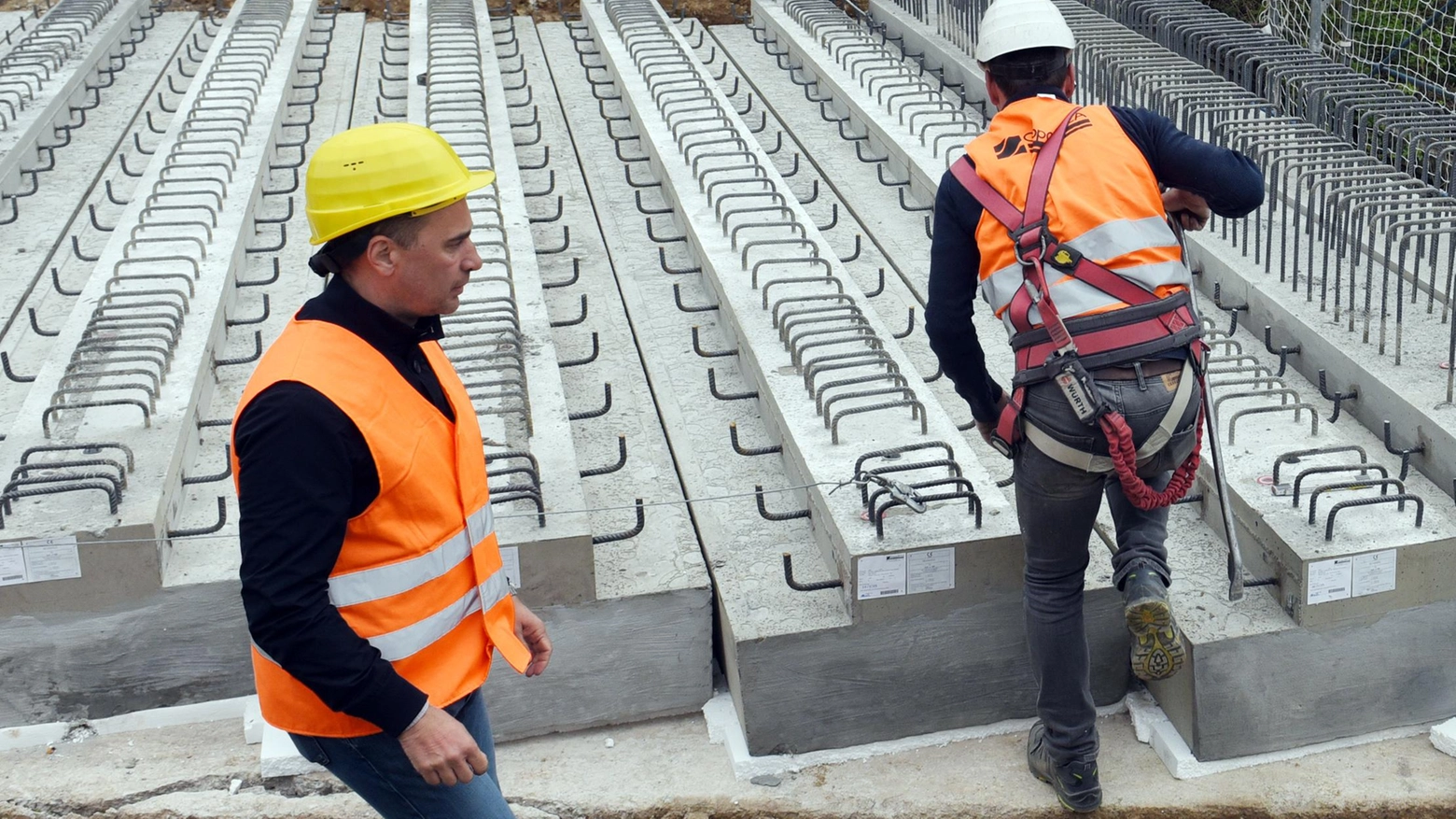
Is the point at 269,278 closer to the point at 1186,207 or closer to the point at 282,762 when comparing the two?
the point at 282,762

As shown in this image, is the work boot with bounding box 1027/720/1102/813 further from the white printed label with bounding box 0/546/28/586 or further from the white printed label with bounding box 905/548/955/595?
the white printed label with bounding box 0/546/28/586

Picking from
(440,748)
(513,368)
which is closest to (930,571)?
(513,368)

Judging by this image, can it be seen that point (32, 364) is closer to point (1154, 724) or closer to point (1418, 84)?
point (1154, 724)

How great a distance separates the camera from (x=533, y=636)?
9.49 feet

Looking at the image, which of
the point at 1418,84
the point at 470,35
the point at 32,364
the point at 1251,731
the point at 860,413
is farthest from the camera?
the point at 470,35

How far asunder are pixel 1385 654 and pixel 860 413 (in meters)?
1.75

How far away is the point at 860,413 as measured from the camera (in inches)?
199

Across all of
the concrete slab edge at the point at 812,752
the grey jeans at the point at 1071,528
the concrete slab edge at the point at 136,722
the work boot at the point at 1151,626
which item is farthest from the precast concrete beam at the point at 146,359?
the work boot at the point at 1151,626

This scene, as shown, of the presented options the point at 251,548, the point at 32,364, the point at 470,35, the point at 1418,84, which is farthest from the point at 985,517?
the point at 470,35

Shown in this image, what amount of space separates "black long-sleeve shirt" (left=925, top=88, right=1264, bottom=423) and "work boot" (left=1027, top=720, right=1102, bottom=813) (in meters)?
1.20

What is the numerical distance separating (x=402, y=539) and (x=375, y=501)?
9 centimetres

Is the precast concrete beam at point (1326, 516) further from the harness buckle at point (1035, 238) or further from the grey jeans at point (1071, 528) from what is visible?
the harness buckle at point (1035, 238)

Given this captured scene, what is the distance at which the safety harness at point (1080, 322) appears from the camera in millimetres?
3312

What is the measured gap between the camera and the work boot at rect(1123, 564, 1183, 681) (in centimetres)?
376
